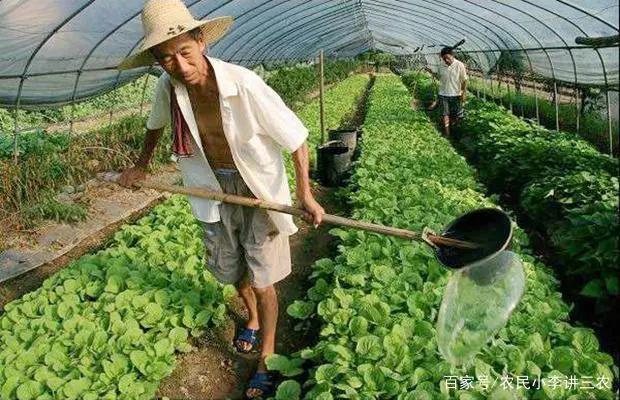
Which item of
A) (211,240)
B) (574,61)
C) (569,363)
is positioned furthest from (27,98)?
(574,61)

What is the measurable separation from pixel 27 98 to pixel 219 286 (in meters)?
4.29

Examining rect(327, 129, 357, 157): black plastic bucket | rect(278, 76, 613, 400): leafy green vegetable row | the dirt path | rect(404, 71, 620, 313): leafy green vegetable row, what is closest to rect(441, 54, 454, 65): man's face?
rect(404, 71, 620, 313): leafy green vegetable row

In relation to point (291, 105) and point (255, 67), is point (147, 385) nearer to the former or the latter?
point (291, 105)

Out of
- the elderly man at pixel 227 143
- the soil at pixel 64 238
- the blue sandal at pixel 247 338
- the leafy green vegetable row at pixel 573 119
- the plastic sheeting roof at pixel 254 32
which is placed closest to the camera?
the elderly man at pixel 227 143

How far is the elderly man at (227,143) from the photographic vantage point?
2453 mm

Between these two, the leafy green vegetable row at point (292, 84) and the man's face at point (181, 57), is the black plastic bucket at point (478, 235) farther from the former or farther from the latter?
the leafy green vegetable row at point (292, 84)

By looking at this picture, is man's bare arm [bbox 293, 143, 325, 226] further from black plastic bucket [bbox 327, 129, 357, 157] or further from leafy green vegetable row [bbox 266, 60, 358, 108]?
leafy green vegetable row [bbox 266, 60, 358, 108]

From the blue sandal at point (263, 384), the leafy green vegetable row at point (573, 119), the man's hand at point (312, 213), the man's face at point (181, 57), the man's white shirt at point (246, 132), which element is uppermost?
the man's face at point (181, 57)

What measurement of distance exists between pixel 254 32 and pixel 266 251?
1095cm

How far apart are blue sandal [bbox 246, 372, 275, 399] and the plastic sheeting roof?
12.1 ft

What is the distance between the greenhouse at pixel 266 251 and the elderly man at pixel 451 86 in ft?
8.96

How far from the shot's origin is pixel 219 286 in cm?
396

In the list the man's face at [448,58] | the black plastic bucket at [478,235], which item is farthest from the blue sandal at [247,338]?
the man's face at [448,58]

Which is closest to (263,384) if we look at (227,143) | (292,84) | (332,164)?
(227,143)
